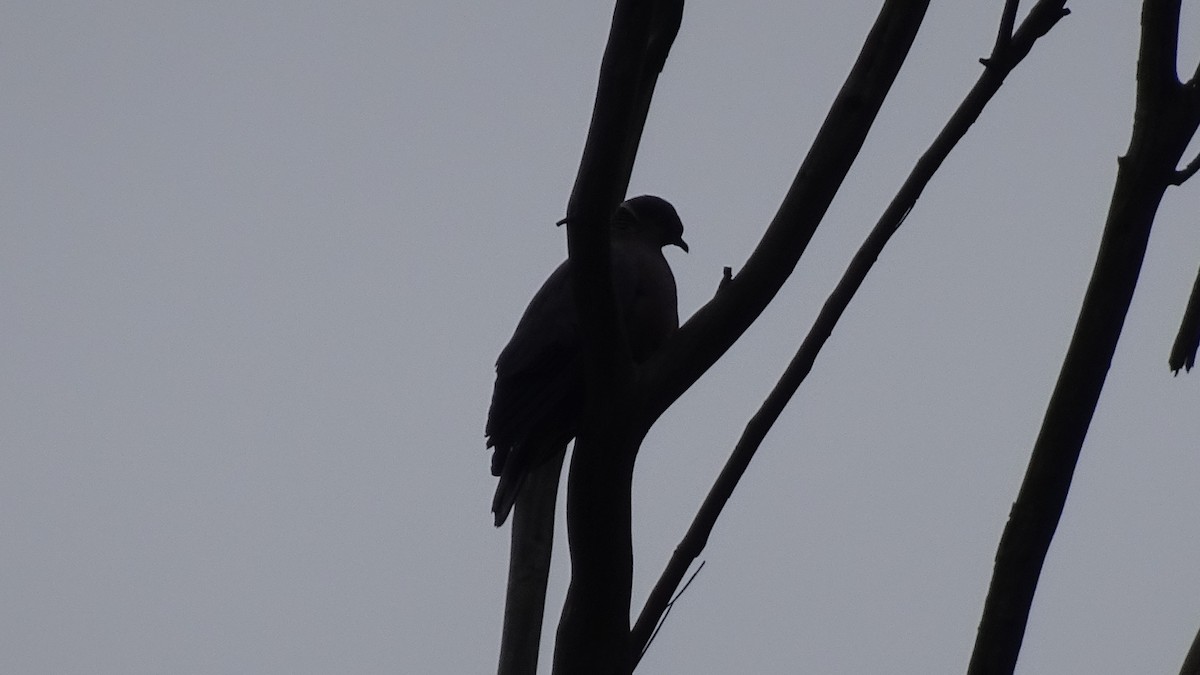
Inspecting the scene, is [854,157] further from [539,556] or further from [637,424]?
[539,556]

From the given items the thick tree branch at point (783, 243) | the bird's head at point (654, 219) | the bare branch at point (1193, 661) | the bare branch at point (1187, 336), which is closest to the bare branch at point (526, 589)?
the thick tree branch at point (783, 243)

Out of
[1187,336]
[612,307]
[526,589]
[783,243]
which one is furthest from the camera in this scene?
[526,589]

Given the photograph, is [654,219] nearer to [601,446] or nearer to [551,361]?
[551,361]

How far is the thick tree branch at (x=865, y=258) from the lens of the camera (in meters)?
2.99

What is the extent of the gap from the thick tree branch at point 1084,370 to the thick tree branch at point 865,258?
390mm

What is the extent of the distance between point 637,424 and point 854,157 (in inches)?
29.9

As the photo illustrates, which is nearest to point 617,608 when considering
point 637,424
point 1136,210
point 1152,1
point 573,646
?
point 573,646

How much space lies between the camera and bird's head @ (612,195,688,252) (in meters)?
5.16

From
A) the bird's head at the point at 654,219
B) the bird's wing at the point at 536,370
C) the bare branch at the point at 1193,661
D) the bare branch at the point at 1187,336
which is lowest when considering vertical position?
the bare branch at the point at 1193,661

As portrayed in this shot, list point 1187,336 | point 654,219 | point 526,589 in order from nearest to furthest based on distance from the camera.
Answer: point 1187,336 < point 526,589 < point 654,219

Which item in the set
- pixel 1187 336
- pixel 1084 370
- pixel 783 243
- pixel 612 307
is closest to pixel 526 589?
pixel 612 307

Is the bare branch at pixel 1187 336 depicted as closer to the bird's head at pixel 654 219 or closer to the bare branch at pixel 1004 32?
the bare branch at pixel 1004 32

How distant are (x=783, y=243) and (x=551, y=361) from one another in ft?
4.48

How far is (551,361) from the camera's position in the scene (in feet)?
13.5
